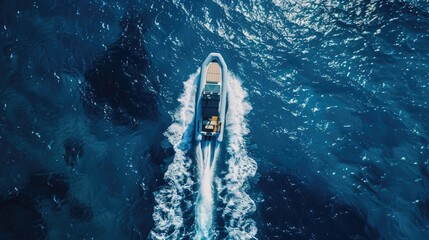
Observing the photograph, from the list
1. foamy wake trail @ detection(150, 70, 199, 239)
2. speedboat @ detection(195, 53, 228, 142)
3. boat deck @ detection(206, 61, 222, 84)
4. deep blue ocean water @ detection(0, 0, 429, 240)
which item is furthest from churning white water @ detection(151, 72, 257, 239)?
boat deck @ detection(206, 61, 222, 84)

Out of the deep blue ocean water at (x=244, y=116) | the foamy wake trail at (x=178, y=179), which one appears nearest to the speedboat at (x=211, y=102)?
the foamy wake trail at (x=178, y=179)

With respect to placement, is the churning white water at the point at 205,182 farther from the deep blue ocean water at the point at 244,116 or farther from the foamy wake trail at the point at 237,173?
the deep blue ocean water at the point at 244,116

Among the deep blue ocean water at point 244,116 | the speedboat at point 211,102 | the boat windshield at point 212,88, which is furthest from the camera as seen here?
the boat windshield at point 212,88

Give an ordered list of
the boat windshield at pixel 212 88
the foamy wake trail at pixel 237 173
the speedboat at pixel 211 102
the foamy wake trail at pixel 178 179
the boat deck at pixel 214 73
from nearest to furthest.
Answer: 1. the foamy wake trail at pixel 178 179
2. the foamy wake trail at pixel 237 173
3. the speedboat at pixel 211 102
4. the boat windshield at pixel 212 88
5. the boat deck at pixel 214 73

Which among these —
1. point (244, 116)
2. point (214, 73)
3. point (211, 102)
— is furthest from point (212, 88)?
point (244, 116)

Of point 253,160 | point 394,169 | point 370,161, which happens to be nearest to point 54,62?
point 253,160

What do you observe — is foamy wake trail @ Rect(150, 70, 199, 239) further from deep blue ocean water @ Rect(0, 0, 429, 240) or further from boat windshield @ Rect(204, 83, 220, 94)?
boat windshield @ Rect(204, 83, 220, 94)

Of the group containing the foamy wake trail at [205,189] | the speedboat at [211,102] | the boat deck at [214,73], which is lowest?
the foamy wake trail at [205,189]
